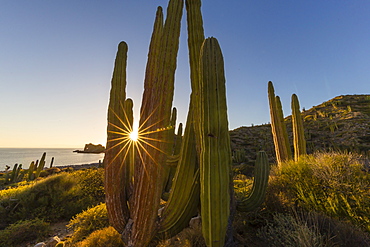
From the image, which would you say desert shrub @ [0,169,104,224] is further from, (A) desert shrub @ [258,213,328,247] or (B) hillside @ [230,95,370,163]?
Answer: (B) hillside @ [230,95,370,163]

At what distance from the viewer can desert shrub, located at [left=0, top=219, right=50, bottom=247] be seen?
5.11 m

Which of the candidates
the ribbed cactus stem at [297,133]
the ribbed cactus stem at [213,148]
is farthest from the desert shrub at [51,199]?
the ribbed cactus stem at [297,133]

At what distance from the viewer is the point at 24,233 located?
545cm

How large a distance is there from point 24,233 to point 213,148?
22.5 ft

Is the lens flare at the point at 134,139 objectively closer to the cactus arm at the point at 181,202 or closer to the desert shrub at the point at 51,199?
the cactus arm at the point at 181,202

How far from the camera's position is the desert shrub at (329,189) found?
12.6 feet

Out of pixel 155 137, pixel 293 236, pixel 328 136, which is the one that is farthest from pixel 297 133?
pixel 328 136

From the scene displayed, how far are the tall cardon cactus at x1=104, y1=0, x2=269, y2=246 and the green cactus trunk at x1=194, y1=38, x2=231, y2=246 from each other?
0.01 meters

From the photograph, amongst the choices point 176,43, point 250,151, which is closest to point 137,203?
point 176,43

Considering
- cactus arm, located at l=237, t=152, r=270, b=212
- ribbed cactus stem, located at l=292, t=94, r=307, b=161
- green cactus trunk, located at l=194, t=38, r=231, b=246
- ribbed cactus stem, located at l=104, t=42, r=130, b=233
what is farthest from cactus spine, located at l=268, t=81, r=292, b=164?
ribbed cactus stem, located at l=104, t=42, r=130, b=233

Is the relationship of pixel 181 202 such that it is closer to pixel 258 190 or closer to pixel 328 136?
pixel 258 190

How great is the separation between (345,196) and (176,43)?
5.07m

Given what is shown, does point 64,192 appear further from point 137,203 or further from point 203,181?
point 203,181

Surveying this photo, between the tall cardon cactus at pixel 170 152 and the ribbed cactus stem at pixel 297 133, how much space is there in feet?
17.3
